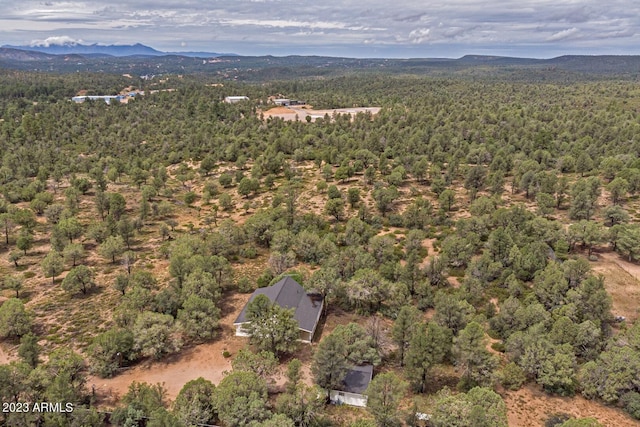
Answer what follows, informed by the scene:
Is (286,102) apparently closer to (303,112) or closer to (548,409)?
(303,112)

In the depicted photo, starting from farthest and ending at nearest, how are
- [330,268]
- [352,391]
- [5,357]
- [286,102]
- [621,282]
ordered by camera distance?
[286,102] → [621,282] → [330,268] → [5,357] → [352,391]

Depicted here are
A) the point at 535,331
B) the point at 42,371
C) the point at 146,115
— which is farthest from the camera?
the point at 146,115

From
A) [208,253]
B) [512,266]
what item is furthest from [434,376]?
[208,253]

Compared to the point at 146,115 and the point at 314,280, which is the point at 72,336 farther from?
the point at 146,115

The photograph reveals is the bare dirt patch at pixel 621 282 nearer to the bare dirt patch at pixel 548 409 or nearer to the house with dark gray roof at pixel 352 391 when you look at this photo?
the bare dirt patch at pixel 548 409

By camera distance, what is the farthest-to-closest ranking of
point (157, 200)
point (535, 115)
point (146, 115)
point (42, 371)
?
point (146, 115)
point (535, 115)
point (157, 200)
point (42, 371)

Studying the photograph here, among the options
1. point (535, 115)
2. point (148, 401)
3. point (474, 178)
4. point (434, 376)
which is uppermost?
point (535, 115)

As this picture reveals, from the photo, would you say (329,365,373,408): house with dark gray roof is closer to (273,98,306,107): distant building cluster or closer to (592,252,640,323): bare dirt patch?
(592,252,640,323): bare dirt patch

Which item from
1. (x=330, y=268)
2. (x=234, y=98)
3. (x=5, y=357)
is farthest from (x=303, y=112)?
(x=5, y=357)
